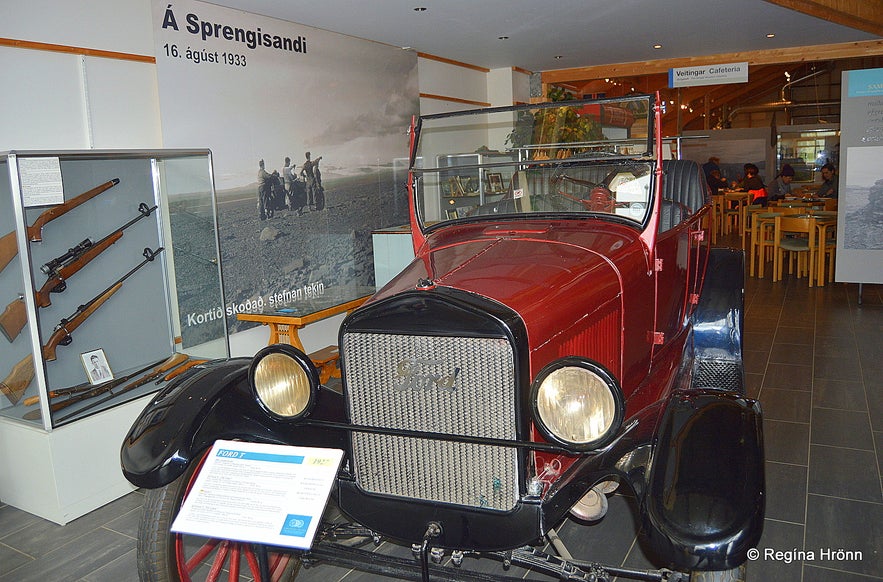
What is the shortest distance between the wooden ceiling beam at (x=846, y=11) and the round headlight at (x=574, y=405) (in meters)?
5.04

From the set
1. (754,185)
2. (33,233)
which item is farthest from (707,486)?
(754,185)

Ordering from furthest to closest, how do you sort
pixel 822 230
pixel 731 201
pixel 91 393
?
pixel 731 201 → pixel 822 230 → pixel 91 393

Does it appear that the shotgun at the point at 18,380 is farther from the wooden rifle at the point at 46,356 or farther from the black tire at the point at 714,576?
the black tire at the point at 714,576

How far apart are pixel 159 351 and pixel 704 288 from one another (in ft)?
10.7

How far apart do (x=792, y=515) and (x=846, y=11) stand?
17.6ft

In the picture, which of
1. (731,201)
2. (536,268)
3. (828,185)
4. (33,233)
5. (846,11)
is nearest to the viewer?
(536,268)

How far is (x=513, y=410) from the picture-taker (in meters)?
1.87

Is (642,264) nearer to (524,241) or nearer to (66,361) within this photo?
(524,241)

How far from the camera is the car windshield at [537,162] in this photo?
2.72 metres

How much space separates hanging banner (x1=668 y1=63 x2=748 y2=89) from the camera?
8.01m

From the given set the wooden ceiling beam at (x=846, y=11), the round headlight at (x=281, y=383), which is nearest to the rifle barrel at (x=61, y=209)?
the round headlight at (x=281, y=383)

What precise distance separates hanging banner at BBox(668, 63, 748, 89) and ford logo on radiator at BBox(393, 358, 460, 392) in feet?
24.1

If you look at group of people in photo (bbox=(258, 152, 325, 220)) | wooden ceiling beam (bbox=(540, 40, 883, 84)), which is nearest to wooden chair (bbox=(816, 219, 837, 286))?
wooden ceiling beam (bbox=(540, 40, 883, 84))

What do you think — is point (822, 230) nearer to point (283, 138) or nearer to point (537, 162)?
point (283, 138)
